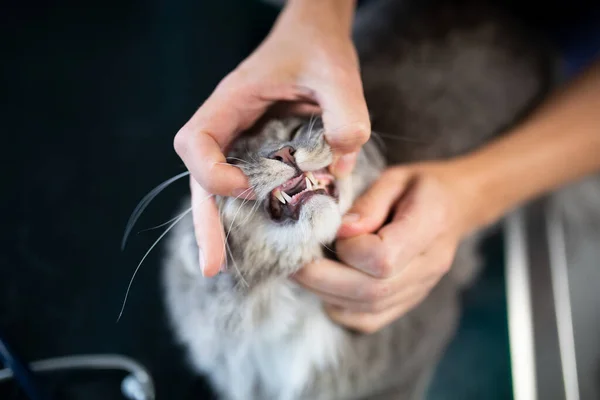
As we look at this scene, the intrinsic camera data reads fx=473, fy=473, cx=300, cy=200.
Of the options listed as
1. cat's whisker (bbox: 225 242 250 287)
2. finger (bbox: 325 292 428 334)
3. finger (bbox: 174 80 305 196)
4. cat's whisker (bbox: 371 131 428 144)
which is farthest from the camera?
cat's whisker (bbox: 371 131 428 144)

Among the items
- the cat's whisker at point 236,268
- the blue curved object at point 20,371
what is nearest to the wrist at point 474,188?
the cat's whisker at point 236,268

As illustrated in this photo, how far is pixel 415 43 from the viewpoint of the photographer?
3.50 ft

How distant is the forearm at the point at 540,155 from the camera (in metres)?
0.81

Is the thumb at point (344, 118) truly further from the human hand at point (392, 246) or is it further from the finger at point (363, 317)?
the finger at point (363, 317)

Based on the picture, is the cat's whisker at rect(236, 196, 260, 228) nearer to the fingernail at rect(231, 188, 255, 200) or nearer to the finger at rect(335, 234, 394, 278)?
the fingernail at rect(231, 188, 255, 200)

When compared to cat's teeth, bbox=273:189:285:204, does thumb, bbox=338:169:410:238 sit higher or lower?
higher

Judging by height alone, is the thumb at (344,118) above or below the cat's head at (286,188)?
above

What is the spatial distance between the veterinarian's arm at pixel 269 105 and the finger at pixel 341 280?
0.13 metres

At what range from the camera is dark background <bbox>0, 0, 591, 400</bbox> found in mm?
592

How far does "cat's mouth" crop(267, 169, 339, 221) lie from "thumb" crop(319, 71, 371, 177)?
42 millimetres

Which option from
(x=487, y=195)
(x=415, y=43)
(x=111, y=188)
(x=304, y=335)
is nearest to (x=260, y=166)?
(x=111, y=188)

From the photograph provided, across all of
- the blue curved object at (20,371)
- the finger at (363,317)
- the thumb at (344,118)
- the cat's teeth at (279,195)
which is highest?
the thumb at (344,118)

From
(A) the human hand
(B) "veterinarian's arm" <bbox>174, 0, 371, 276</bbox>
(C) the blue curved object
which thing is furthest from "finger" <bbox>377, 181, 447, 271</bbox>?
(C) the blue curved object

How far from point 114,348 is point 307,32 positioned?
51 centimetres
